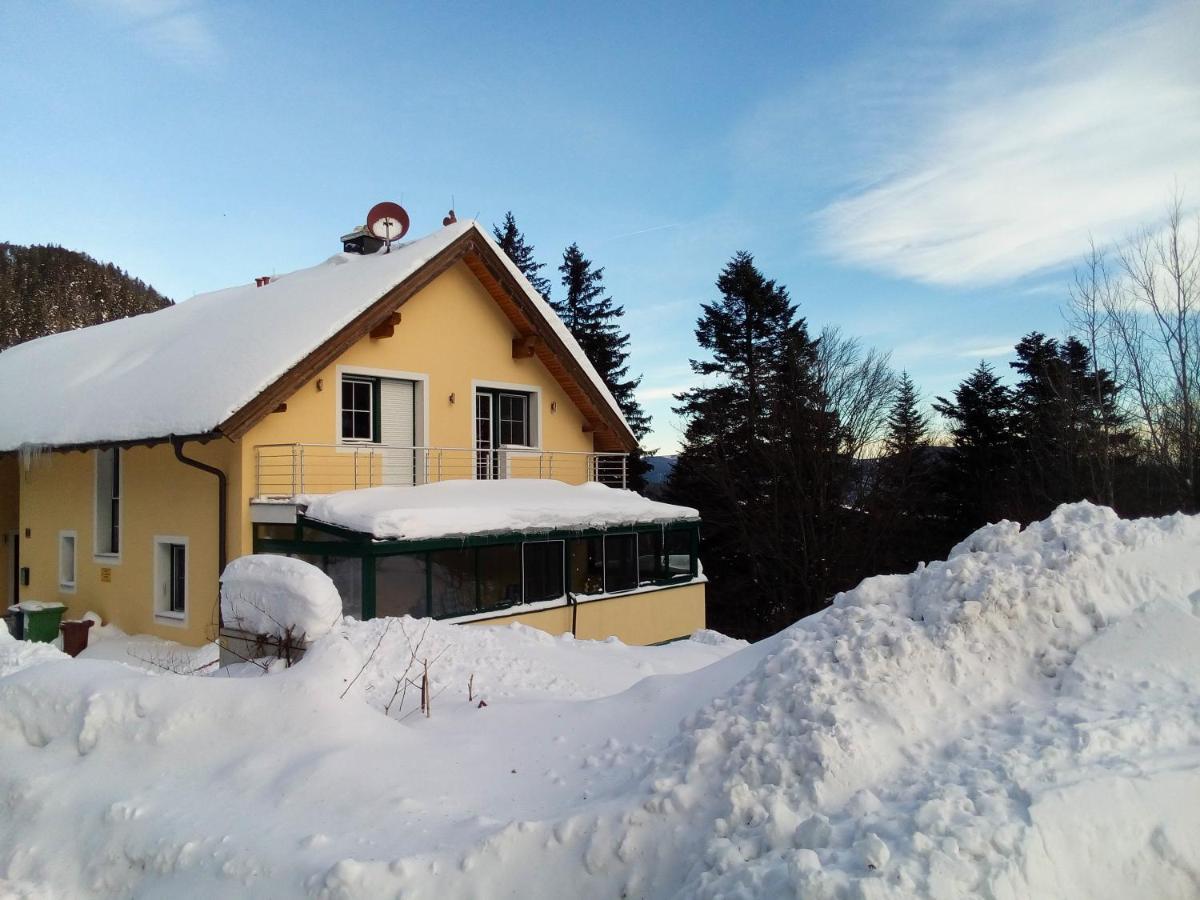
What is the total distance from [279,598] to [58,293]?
2304 inches

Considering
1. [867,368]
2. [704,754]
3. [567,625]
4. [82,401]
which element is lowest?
[567,625]

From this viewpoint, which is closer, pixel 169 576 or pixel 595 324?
pixel 169 576

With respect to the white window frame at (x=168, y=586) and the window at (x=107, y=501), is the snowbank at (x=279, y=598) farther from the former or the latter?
the window at (x=107, y=501)

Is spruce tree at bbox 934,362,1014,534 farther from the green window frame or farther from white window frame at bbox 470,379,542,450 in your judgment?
white window frame at bbox 470,379,542,450

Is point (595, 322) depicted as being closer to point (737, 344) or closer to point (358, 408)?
point (737, 344)

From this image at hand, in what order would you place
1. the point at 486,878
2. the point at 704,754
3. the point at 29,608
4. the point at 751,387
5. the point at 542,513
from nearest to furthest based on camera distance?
the point at 486,878 → the point at 704,754 → the point at 542,513 → the point at 29,608 → the point at 751,387

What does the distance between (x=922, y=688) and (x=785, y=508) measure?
22.9 metres

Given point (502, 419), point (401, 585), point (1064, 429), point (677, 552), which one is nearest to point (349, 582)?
point (401, 585)

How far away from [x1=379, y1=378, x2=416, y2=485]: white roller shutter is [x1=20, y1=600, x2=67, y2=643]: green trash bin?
20.5 feet

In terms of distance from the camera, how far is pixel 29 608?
14281 millimetres

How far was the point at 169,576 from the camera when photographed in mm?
13750

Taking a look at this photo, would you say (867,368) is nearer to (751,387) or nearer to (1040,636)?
(751,387)

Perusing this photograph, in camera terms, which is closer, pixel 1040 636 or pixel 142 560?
pixel 1040 636

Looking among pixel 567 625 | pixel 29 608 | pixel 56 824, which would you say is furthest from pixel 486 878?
pixel 29 608
